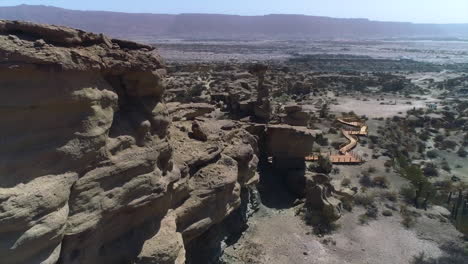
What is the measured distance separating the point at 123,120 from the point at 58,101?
8.13ft

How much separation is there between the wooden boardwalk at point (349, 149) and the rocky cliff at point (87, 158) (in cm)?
1719

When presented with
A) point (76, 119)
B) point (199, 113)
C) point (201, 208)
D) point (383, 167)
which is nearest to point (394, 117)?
point (383, 167)

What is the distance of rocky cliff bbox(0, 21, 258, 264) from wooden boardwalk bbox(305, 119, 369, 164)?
1719cm

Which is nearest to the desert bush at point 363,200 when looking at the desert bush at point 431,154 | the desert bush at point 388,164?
the desert bush at point 388,164

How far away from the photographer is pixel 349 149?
33.7 meters

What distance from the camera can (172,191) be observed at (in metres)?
12.2

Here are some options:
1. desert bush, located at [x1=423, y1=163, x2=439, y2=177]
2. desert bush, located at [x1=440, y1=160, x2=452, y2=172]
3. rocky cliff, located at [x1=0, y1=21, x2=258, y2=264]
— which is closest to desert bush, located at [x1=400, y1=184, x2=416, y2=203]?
desert bush, located at [x1=423, y1=163, x2=439, y2=177]

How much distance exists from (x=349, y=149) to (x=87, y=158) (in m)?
26.9

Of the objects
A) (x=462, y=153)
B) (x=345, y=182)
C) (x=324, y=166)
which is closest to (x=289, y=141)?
(x=324, y=166)

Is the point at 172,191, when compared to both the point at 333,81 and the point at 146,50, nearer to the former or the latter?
the point at 146,50

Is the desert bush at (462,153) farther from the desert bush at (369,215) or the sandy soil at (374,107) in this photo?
the desert bush at (369,215)

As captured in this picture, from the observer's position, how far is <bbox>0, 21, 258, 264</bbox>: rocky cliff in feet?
26.4

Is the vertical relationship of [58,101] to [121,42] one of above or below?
below

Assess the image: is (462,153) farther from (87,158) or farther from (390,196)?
(87,158)
